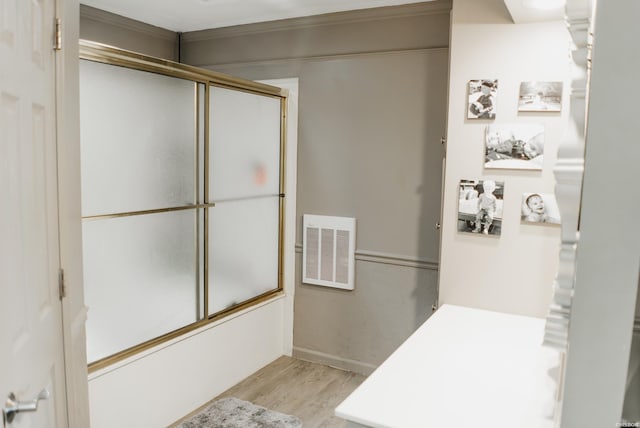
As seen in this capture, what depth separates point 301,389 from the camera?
124 inches

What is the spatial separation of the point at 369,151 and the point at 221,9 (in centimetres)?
137

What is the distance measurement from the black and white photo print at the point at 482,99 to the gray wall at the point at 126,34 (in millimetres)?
2453

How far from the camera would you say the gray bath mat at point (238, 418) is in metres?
2.66

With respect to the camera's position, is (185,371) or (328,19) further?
(328,19)

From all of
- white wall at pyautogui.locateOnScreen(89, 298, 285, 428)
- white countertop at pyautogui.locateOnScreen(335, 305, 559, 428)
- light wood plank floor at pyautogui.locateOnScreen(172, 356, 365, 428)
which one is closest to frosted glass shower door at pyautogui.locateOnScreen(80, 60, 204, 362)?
white wall at pyautogui.locateOnScreen(89, 298, 285, 428)

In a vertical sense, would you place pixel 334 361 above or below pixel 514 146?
below

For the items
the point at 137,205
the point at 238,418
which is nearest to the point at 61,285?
the point at 137,205

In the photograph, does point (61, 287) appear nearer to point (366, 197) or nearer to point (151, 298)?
point (151, 298)

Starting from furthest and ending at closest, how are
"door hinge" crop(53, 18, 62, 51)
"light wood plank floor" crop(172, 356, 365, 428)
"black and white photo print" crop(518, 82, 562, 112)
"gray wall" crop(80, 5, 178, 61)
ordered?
1. "gray wall" crop(80, 5, 178, 61)
2. "light wood plank floor" crop(172, 356, 365, 428)
3. "black and white photo print" crop(518, 82, 562, 112)
4. "door hinge" crop(53, 18, 62, 51)

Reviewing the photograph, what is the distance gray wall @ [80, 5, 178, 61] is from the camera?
10.4 ft

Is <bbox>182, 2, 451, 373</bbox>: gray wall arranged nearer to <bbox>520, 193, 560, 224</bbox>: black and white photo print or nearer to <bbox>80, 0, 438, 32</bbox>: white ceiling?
<bbox>80, 0, 438, 32</bbox>: white ceiling

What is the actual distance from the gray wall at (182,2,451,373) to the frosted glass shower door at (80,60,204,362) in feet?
2.97

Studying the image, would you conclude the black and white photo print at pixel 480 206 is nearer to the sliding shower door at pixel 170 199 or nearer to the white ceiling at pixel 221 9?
the white ceiling at pixel 221 9

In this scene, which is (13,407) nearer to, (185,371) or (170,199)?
(170,199)
